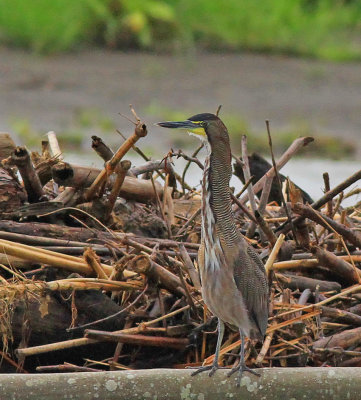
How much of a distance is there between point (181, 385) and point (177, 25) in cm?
1429

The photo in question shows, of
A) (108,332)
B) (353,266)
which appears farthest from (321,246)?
(108,332)

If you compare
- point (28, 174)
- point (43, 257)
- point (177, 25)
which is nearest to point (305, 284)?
point (43, 257)

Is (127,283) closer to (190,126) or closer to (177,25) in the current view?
(190,126)

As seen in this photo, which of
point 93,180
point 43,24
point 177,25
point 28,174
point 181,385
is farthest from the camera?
point 177,25

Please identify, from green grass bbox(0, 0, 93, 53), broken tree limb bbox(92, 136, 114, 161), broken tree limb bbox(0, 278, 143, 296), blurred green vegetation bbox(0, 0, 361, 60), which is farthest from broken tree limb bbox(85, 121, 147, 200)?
green grass bbox(0, 0, 93, 53)

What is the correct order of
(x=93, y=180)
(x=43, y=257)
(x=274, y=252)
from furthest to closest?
(x=93, y=180) < (x=274, y=252) < (x=43, y=257)

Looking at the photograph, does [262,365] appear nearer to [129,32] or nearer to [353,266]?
[353,266]

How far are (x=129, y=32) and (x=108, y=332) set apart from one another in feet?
45.2

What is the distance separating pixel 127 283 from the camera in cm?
373

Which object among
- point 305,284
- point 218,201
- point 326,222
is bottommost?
point 305,284

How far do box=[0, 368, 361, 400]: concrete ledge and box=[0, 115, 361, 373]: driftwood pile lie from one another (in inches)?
10.0

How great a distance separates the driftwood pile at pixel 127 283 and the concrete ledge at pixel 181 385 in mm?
254

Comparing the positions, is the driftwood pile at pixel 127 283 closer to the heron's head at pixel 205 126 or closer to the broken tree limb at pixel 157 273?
the broken tree limb at pixel 157 273

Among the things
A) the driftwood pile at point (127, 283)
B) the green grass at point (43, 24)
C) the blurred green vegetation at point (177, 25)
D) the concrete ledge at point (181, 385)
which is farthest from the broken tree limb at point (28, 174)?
the green grass at point (43, 24)
